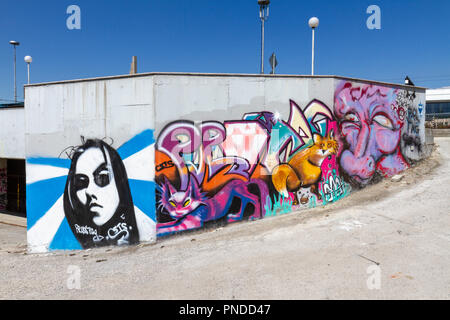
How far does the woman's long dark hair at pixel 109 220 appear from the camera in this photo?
7.86 metres

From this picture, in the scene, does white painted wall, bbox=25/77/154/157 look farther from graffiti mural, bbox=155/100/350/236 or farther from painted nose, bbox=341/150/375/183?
painted nose, bbox=341/150/375/183

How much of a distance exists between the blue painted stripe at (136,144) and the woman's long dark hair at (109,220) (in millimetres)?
244

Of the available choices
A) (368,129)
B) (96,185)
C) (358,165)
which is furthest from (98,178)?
(368,129)

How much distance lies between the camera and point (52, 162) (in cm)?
888

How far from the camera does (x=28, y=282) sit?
19.2 feet

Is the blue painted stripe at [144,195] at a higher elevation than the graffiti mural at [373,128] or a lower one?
lower

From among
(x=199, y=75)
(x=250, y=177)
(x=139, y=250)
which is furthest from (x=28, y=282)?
(x=199, y=75)

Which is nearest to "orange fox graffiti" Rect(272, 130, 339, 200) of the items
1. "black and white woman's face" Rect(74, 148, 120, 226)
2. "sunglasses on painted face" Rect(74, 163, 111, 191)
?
"black and white woman's face" Rect(74, 148, 120, 226)

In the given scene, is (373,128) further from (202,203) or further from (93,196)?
(93,196)

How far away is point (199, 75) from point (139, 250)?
5045 millimetres

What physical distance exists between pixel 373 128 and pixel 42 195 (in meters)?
11.3

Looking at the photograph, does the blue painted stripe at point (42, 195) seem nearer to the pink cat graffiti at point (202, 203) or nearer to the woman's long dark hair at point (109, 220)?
the woman's long dark hair at point (109, 220)

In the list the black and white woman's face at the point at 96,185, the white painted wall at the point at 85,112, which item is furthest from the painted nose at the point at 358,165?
the black and white woman's face at the point at 96,185
